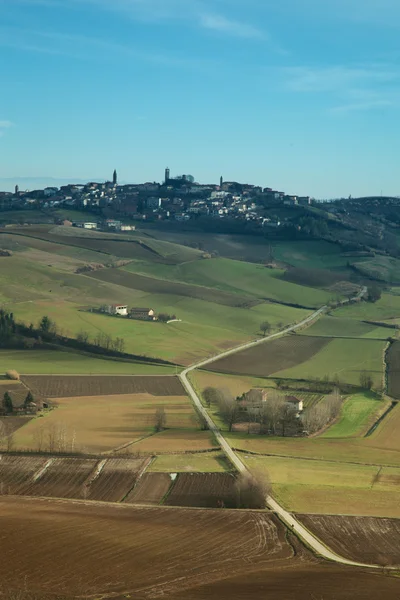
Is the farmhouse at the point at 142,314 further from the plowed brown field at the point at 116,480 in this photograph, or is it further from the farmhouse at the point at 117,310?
the plowed brown field at the point at 116,480

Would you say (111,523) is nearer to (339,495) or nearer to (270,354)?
(339,495)

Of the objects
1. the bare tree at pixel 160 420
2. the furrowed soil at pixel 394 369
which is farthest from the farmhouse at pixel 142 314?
the bare tree at pixel 160 420

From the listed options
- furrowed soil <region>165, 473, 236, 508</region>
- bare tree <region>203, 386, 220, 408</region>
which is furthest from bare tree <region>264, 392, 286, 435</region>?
furrowed soil <region>165, 473, 236, 508</region>

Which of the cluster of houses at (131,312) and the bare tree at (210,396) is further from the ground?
the cluster of houses at (131,312)

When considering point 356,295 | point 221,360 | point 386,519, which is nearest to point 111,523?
point 386,519

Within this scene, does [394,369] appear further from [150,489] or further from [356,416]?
[150,489]

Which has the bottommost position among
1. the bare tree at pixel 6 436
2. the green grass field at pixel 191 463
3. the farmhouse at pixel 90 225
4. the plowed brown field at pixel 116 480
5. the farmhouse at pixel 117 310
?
the bare tree at pixel 6 436
